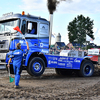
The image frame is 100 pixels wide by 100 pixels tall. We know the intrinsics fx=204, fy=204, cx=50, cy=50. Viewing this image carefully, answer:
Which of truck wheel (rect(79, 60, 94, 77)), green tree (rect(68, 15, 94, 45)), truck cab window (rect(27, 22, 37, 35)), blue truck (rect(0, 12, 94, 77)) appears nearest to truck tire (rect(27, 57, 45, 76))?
blue truck (rect(0, 12, 94, 77))

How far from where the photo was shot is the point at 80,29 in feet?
226

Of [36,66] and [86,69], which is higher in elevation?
[36,66]

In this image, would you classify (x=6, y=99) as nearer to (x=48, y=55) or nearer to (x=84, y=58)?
(x=48, y=55)

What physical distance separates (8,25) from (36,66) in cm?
238

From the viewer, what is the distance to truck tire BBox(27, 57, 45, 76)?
9695 mm

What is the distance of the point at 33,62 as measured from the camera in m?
9.84

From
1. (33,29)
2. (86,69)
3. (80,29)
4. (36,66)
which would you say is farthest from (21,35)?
(80,29)

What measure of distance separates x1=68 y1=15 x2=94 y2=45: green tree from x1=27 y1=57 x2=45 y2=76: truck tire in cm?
A: 5790

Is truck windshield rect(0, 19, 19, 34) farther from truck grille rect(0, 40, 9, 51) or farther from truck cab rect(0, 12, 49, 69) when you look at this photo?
truck grille rect(0, 40, 9, 51)

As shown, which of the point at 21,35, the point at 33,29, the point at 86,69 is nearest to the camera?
the point at 21,35

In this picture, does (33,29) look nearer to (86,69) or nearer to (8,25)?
(8,25)

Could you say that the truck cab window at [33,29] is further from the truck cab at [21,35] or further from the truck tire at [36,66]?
the truck tire at [36,66]


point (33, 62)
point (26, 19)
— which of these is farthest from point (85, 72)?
point (26, 19)

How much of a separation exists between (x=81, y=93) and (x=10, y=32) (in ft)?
15.2
